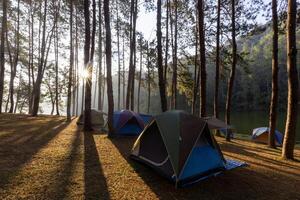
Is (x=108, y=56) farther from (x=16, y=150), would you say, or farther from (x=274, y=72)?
(x=274, y=72)

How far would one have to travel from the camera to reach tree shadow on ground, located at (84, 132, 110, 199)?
4773mm

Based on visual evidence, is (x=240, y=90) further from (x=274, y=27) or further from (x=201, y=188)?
(x=201, y=188)

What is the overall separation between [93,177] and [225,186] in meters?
3.12

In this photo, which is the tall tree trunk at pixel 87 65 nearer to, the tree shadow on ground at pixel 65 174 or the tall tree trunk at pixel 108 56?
the tall tree trunk at pixel 108 56

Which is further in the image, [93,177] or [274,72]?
[274,72]

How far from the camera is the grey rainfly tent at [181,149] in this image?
5383 millimetres

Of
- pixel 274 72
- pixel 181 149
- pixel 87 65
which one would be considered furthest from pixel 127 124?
pixel 274 72

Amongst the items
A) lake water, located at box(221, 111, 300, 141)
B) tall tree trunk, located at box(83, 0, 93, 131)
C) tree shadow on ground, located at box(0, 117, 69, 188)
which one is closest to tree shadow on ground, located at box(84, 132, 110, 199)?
tree shadow on ground, located at box(0, 117, 69, 188)

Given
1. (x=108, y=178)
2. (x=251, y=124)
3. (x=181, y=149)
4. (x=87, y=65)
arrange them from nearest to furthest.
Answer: (x=181, y=149) → (x=108, y=178) → (x=87, y=65) → (x=251, y=124)

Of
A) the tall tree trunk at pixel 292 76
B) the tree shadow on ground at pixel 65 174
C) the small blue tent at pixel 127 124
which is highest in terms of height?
the tall tree trunk at pixel 292 76

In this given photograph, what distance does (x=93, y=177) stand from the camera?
18.6 feet

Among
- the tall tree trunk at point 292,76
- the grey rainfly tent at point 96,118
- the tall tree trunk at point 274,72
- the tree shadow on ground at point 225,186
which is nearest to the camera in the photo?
the tree shadow on ground at point 225,186

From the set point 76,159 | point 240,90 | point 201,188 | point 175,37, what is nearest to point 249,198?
point 201,188

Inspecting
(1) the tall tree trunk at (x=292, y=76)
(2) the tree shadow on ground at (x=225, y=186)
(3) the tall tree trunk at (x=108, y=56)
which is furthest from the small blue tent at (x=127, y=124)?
(1) the tall tree trunk at (x=292, y=76)
